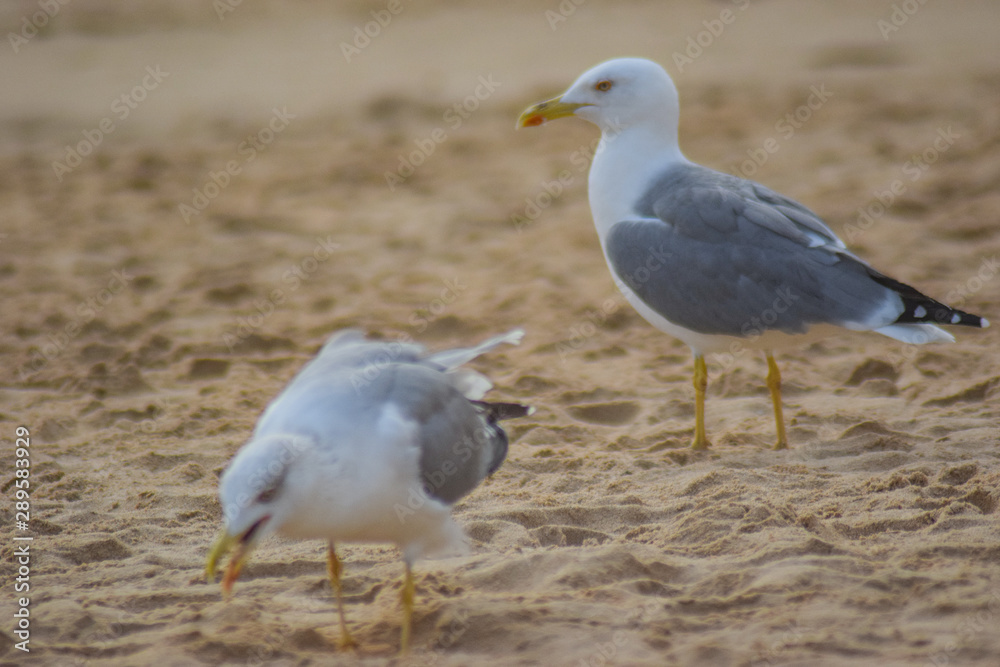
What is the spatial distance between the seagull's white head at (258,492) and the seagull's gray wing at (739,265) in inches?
97.6

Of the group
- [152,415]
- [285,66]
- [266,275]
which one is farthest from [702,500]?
[285,66]

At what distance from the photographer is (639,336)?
6719 millimetres

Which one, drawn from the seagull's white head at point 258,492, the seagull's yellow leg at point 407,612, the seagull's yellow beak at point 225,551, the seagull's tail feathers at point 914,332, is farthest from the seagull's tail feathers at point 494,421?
the seagull's tail feathers at point 914,332

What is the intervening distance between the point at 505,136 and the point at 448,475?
7.44 m

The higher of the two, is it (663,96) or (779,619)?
(663,96)

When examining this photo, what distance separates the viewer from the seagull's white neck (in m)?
5.44

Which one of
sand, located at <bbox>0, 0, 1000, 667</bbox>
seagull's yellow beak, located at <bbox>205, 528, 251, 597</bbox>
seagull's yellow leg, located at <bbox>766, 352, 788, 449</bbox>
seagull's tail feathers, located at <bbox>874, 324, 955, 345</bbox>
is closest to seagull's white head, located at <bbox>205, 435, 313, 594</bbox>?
seagull's yellow beak, located at <bbox>205, 528, 251, 597</bbox>

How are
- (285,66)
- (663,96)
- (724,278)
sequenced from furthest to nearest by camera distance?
(285,66) < (663,96) < (724,278)

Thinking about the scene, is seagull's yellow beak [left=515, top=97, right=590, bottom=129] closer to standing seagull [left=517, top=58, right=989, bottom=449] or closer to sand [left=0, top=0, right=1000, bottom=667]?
standing seagull [left=517, top=58, right=989, bottom=449]

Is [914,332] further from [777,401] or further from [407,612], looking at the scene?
[407,612]

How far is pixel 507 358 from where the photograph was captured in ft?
21.1

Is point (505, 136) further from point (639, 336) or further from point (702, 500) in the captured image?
point (702, 500)

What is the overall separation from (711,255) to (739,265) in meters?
0.15

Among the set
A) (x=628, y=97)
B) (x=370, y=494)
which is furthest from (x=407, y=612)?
(x=628, y=97)
